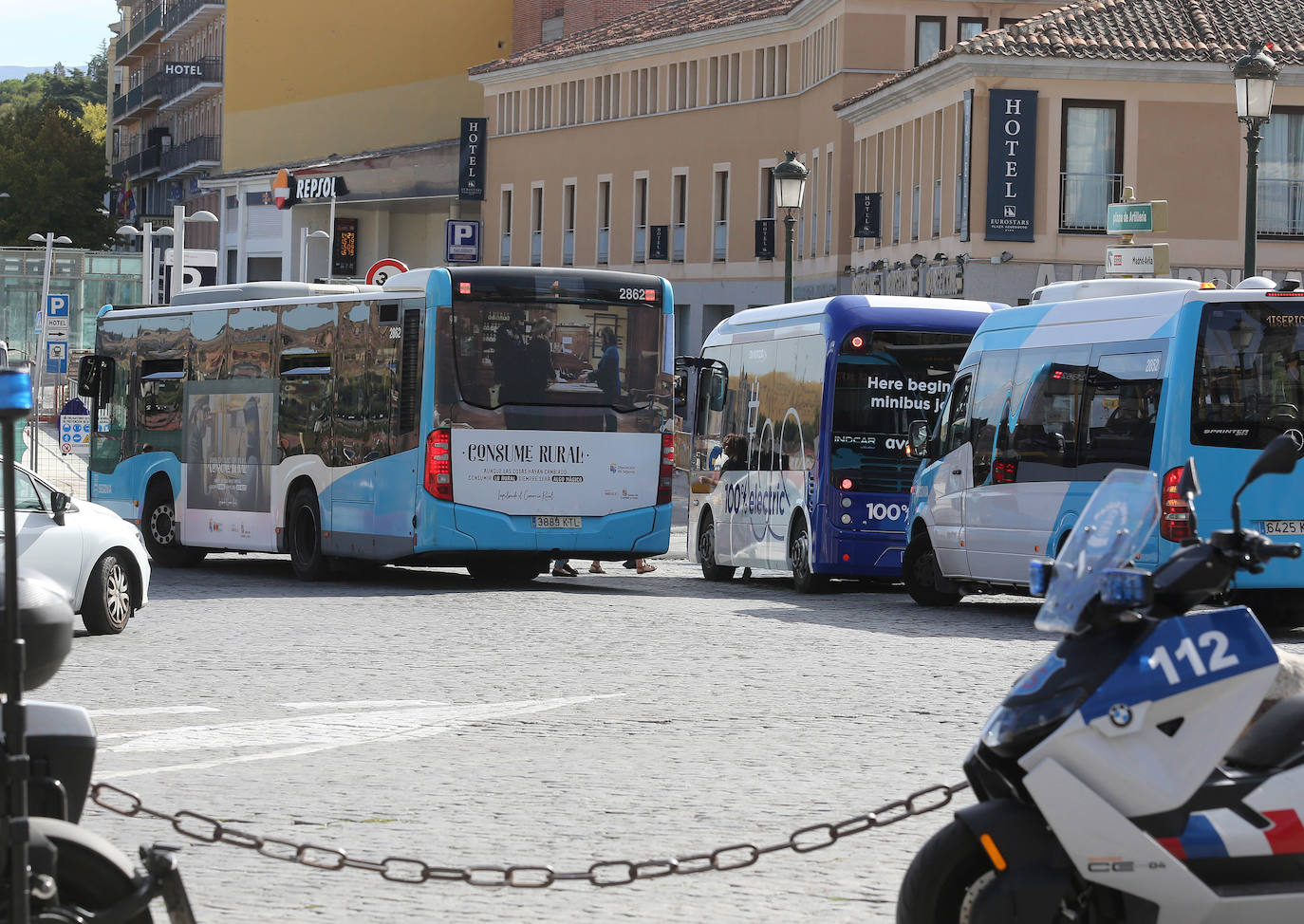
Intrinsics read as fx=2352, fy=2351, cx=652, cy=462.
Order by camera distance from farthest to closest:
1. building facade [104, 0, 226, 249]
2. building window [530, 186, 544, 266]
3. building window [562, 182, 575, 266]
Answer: building facade [104, 0, 226, 249]
building window [530, 186, 544, 266]
building window [562, 182, 575, 266]

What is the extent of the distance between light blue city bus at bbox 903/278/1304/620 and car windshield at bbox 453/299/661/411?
2.89 meters

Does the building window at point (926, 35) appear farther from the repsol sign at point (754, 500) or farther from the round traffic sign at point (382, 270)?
the repsol sign at point (754, 500)

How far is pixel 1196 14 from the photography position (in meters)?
46.3

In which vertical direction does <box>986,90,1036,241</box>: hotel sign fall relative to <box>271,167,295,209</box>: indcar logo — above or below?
below

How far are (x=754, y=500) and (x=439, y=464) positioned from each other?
4909 mm

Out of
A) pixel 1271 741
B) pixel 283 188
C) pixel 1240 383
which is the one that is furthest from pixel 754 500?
pixel 283 188

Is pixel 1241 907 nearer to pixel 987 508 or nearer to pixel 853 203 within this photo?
pixel 987 508

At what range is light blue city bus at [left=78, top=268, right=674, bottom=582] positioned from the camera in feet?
69.8

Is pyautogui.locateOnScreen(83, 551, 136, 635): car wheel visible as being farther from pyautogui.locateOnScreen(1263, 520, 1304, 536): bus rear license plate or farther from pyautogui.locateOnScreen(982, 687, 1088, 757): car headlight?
pyautogui.locateOnScreen(982, 687, 1088, 757): car headlight

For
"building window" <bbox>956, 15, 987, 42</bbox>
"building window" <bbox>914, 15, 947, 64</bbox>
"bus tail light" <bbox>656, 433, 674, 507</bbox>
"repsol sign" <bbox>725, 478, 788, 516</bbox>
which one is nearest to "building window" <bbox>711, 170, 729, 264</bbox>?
"building window" <bbox>914, 15, 947, 64</bbox>

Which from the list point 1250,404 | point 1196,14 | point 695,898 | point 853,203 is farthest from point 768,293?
point 695,898

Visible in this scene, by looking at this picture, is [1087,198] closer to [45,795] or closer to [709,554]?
[709,554]

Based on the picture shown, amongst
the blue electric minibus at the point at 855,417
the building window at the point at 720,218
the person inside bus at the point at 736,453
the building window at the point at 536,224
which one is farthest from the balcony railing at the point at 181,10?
the blue electric minibus at the point at 855,417

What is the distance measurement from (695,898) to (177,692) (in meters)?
6.23
